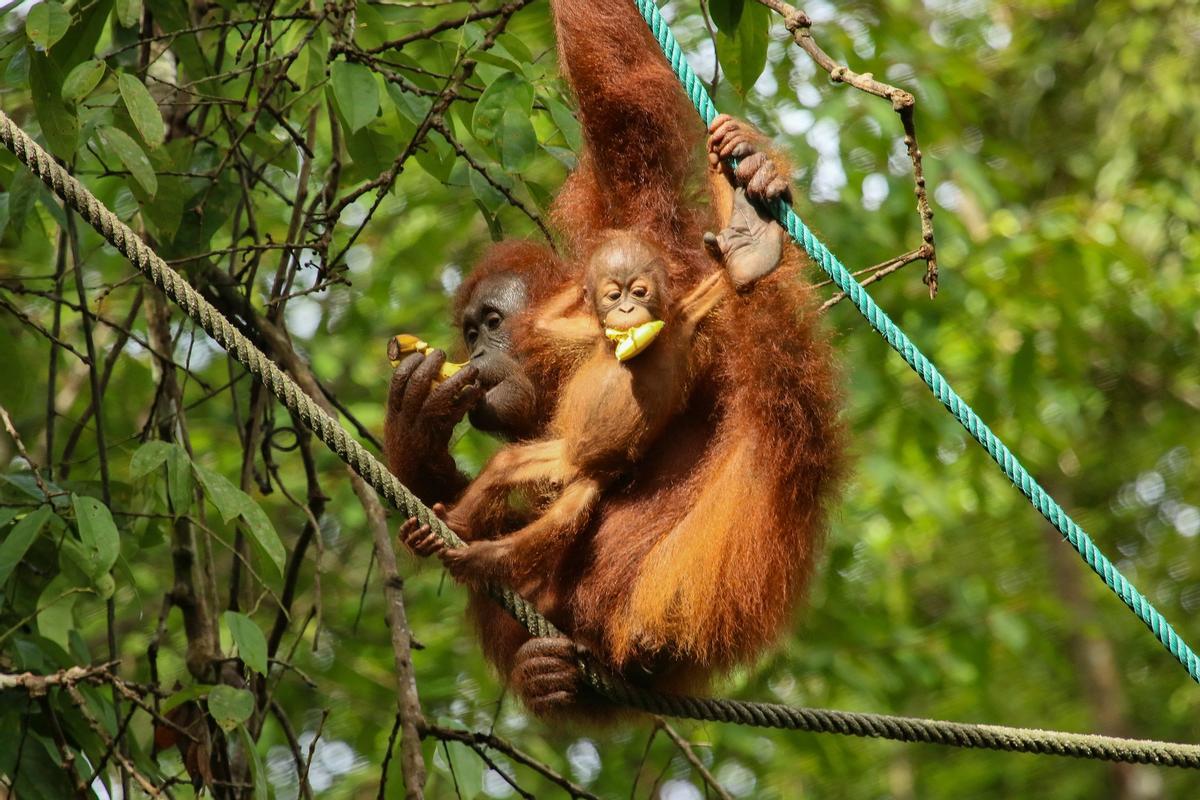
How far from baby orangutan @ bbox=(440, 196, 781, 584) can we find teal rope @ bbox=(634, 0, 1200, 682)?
10.4 inches

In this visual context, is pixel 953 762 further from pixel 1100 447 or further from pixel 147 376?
pixel 147 376

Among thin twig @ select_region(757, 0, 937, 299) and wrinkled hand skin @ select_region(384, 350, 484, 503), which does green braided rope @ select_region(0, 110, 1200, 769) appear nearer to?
wrinkled hand skin @ select_region(384, 350, 484, 503)

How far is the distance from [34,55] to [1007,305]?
16.4 ft

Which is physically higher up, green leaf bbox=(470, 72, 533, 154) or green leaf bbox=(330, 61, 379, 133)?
green leaf bbox=(330, 61, 379, 133)

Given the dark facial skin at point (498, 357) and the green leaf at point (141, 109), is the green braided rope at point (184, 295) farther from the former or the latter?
the dark facial skin at point (498, 357)

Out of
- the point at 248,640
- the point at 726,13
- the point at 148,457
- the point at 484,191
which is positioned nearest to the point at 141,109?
the point at 148,457

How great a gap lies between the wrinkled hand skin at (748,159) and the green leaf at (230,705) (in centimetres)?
155

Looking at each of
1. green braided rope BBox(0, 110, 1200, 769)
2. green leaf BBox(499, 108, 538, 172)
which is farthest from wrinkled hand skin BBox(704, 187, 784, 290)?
green braided rope BBox(0, 110, 1200, 769)

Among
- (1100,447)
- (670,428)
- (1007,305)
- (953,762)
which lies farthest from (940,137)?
(953,762)

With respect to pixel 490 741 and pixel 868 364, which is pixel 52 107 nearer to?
pixel 490 741

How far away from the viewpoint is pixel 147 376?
527 cm

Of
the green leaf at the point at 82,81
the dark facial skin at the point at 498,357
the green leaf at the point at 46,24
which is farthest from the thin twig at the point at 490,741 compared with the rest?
the green leaf at the point at 46,24

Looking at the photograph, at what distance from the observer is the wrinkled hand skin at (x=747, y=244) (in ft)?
9.37

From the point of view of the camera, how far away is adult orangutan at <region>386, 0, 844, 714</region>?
10.0 ft
